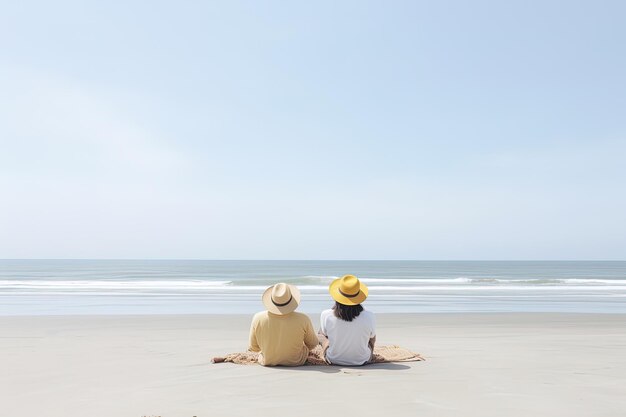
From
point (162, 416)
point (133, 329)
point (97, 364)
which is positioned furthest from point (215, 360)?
point (133, 329)

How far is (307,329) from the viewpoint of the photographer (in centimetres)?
615

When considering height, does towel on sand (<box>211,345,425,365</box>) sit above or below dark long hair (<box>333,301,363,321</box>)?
below

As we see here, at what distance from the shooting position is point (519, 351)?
7625 mm

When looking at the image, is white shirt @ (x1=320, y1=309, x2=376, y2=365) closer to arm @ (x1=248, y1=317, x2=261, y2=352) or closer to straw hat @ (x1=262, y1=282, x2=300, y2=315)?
straw hat @ (x1=262, y1=282, x2=300, y2=315)

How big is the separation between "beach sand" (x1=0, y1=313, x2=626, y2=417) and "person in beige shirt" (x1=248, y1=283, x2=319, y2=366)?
6.4 inches

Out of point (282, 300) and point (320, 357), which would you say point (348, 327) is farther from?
point (282, 300)

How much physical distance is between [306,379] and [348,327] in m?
0.86

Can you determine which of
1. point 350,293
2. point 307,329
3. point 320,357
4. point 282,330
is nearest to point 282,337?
point 282,330

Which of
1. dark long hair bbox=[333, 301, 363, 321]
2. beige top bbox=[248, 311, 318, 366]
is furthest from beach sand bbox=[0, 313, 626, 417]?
dark long hair bbox=[333, 301, 363, 321]

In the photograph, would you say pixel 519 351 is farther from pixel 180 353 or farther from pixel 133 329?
pixel 133 329

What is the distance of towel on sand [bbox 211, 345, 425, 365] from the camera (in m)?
6.40

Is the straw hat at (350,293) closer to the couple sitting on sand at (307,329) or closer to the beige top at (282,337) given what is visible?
the couple sitting on sand at (307,329)

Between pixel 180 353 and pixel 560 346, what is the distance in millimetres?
5803

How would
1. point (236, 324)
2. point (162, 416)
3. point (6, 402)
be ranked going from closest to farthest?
point (162, 416) < point (6, 402) < point (236, 324)
